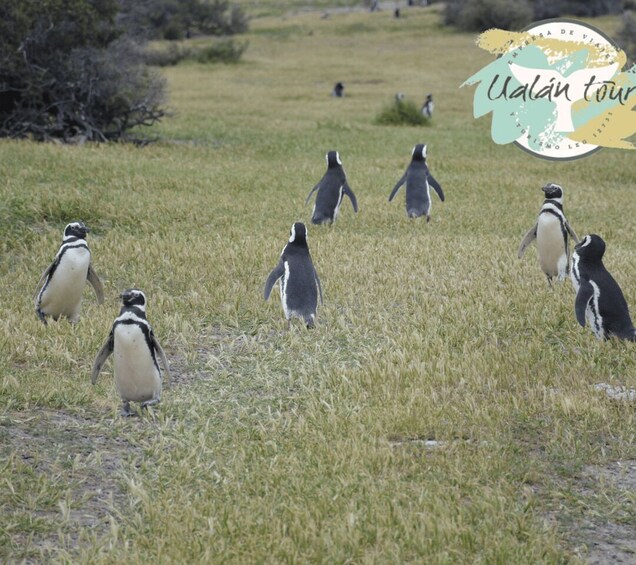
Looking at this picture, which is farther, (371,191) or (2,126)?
(2,126)

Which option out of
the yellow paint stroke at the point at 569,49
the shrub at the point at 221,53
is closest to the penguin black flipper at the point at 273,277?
the yellow paint stroke at the point at 569,49

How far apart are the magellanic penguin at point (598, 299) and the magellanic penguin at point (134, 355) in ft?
9.77

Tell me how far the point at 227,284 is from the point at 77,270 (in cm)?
154

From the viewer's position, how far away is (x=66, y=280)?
6914 millimetres

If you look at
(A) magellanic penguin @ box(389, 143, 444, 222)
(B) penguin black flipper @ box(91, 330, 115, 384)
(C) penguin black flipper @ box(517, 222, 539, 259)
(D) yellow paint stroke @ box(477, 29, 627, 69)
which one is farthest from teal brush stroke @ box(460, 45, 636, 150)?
(B) penguin black flipper @ box(91, 330, 115, 384)

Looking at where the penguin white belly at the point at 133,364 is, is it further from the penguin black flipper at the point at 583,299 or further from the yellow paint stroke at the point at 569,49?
the yellow paint stroke at the point at 569,49

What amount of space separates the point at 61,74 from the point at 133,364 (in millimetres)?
13093

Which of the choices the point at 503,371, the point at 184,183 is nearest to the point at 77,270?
the point at 503,371

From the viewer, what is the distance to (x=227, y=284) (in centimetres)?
815

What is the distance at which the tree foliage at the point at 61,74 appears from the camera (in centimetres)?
1648

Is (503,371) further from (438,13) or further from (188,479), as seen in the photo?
(438,13)

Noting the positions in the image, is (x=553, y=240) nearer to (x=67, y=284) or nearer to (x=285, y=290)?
(x=285, y=290)

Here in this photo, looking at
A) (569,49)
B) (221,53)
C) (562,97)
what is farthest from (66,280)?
(221,53)

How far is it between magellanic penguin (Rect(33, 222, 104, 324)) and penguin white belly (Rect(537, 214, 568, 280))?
394cm
